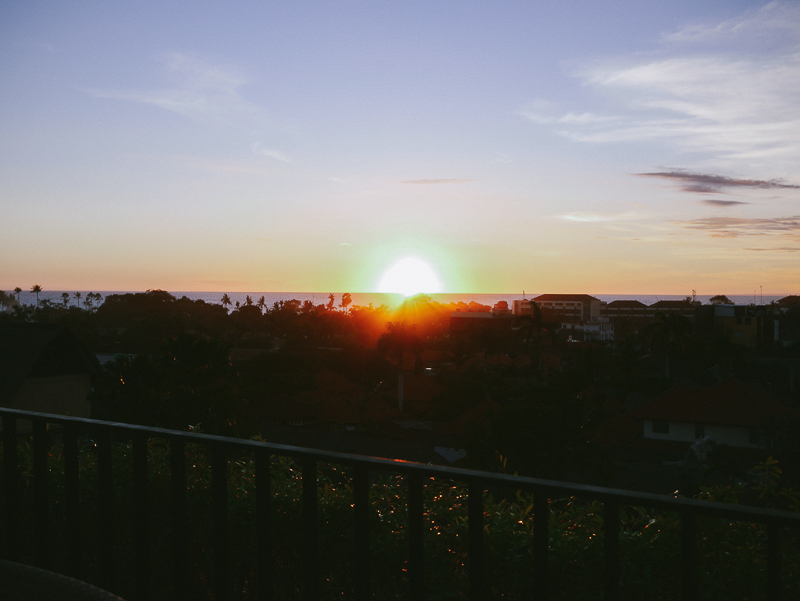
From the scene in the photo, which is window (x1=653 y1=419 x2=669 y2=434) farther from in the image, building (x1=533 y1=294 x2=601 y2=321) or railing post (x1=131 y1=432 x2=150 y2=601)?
building (x1=533 y1=294 x2=601 y2=321)

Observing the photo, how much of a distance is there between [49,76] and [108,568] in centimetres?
770

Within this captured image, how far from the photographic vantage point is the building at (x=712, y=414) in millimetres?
29375

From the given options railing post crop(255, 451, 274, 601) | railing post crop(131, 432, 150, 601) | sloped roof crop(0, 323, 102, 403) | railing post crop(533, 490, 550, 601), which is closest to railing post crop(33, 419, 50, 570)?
railing post crop(131, 432, 150, 601)

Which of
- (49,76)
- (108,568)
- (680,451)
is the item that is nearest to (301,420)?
(680,451)

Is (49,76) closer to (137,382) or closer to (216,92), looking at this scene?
(216,92)

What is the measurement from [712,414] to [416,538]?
3290 cm

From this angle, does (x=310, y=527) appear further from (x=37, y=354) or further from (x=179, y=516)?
(x=37, y=354)

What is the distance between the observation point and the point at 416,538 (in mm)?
1748

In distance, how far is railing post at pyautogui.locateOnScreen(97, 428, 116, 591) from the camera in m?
2.30

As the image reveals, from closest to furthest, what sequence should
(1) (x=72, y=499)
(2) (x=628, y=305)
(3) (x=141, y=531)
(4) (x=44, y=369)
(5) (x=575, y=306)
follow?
(3) (x=141, y=531) < (1) (x=72, y=499) < (4) (x=44, y=369) < (2) (x=628, y=305) < (5) (x=575, y=306)

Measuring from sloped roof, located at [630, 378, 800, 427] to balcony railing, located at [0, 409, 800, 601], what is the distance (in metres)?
31.8

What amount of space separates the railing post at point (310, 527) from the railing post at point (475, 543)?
51cm

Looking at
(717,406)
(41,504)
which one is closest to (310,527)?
(41,504)

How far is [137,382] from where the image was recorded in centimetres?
2106
